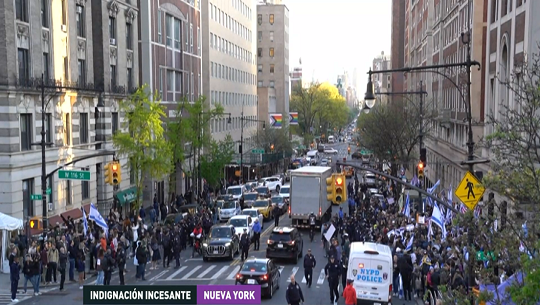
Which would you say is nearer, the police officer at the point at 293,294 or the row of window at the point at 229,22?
the police officer at the point at 293,294

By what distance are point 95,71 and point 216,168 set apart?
16.0 metres

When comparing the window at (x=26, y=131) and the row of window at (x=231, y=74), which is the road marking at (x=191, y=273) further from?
the row of window at (x=231, y=74)

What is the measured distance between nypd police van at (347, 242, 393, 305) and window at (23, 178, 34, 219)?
19277 millimetres

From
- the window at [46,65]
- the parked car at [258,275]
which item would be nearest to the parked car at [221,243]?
the parked car at [258,275]

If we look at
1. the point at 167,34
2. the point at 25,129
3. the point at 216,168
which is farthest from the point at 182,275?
the point at 167,34

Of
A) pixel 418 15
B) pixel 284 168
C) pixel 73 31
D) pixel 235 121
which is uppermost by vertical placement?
pixel 418 15

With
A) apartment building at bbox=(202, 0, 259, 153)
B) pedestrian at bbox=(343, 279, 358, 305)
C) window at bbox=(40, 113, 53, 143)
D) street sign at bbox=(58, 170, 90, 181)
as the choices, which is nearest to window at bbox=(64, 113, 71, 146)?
window at bbox=(40, 113, 53, 143)

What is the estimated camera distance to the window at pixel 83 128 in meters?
41.1

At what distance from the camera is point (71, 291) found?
79.9ft

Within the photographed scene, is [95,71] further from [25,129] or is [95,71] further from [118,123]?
[25,129]

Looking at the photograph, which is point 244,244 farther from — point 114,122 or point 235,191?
point 235,191

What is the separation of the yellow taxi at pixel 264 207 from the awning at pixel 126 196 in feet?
27.8

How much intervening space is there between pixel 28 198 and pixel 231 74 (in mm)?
55985

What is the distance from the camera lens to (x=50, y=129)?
3656 centimetres
